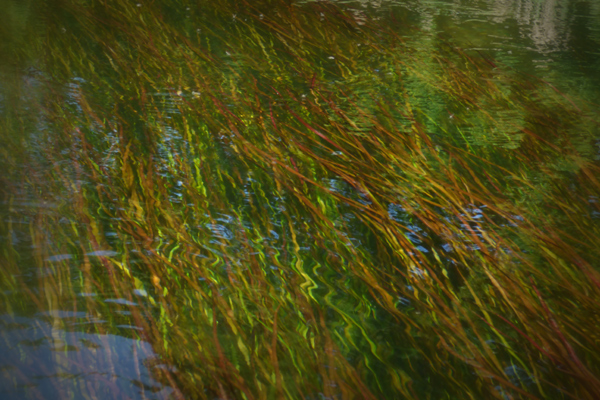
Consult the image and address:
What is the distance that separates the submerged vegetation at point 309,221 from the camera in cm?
99

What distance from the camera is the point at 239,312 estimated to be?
107 centimetres

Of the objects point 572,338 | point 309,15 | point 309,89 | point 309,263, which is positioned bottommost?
point 572,338

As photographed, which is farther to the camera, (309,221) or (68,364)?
(309,221)

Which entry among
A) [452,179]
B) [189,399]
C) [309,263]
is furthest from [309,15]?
[189,399]

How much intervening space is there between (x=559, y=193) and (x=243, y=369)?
127 cm

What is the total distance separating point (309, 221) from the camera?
1.39m

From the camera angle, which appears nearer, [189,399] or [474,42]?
[189,399]

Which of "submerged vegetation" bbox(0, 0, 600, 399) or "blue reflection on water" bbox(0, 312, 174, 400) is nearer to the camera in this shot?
"blue reflection on water" bbox(0, 312, 174, 400)

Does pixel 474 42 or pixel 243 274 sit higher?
pixel 474 42

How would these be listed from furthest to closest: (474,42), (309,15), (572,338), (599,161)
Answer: (309,15) → (474,42) → (599,161) → (572,338)

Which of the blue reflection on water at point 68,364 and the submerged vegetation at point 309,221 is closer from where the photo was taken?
the blue reflection on water at point 68,364

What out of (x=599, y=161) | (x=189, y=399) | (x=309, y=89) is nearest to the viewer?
(x=189, y=399)

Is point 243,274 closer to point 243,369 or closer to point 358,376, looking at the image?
point 243,369

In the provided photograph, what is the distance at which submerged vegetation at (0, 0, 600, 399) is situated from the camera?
3.25 ft
